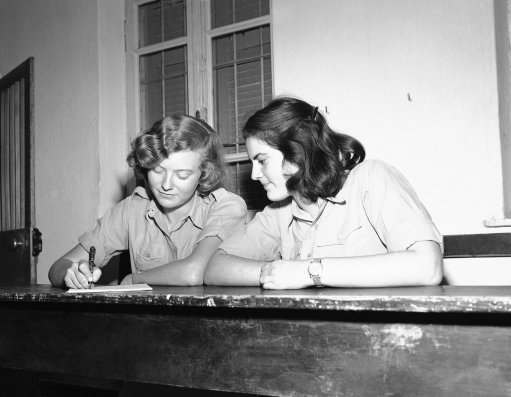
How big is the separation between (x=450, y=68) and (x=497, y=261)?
→ 0.91m

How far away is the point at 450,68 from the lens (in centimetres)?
247

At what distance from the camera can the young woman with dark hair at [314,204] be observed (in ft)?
5.79

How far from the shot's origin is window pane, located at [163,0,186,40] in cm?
367

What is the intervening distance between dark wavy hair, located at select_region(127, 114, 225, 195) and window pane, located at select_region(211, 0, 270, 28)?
1.21 metres

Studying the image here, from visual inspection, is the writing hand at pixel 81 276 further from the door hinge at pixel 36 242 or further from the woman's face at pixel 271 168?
the door hinge at pixel 36 242

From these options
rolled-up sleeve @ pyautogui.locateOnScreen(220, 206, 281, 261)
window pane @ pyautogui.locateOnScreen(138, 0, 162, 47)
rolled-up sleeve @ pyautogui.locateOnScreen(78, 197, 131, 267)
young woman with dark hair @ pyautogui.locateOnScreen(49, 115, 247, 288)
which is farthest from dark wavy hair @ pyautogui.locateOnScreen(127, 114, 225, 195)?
window pane @ pyautogui.locateOnScreen(138, 0, 162, 47)

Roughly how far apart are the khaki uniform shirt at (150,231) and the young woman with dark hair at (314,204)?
37 centimetres

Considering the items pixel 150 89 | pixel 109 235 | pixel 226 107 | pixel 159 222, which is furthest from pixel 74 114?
pixel 159 222

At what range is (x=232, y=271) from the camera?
73.8 inches

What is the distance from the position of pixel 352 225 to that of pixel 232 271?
0.47 m

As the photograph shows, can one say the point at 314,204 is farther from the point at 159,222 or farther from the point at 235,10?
the point at 235,10

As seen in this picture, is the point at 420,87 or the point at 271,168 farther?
the point at 420,87

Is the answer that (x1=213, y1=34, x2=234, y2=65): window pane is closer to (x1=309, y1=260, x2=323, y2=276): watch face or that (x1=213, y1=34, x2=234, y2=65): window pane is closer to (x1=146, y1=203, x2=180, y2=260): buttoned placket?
(x1=146, y1=203, x2=180, y2=260): buttoned placket

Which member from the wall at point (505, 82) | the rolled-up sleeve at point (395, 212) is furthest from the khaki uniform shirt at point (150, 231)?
the wall at point (505, 82)
